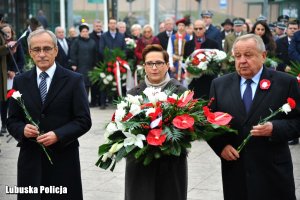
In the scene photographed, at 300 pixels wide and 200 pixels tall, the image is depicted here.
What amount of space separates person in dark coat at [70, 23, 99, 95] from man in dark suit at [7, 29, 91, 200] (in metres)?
11.4

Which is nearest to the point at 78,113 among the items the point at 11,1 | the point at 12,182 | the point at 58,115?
the point at 58,115

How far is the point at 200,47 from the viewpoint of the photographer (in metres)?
13.7

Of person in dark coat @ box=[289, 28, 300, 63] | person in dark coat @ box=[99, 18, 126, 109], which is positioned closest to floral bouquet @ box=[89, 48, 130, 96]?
person in dark coat @ box=[99, 18, 126, 109]

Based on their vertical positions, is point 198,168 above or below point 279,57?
below

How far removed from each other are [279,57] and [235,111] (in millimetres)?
8586

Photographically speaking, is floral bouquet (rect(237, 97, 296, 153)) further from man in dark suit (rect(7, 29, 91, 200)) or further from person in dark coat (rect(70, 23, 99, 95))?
person in dark coat (rect(70, 23, 99, 95))

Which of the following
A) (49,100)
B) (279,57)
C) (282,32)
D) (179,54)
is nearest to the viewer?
(49,100)

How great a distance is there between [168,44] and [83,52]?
2936mm

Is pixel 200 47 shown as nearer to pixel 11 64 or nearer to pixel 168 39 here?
pixel 168 39

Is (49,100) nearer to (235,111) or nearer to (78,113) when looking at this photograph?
(78,113)

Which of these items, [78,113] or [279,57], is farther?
[279,57]

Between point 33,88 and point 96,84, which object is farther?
point 96,84

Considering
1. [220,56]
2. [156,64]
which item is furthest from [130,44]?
[156,64]

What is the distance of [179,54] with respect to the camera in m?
14.6
